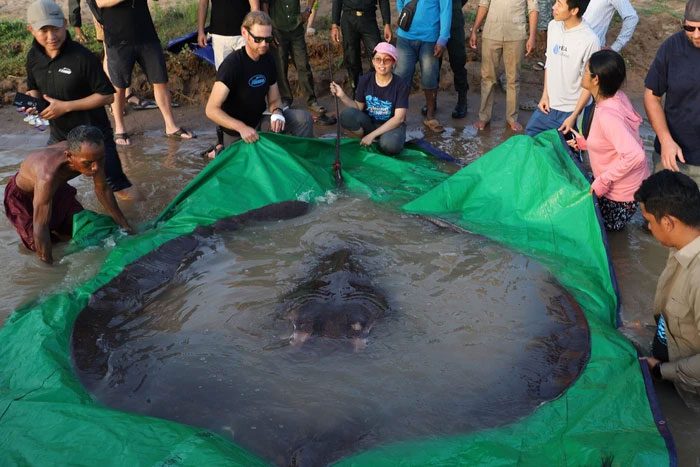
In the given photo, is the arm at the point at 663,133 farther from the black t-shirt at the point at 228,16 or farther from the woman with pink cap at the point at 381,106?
the black t-shirt at the point at 228,16

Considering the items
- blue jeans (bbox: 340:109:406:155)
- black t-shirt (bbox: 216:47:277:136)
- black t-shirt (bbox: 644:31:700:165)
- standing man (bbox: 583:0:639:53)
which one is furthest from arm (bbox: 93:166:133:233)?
standing man (bbox: 583:0:639:53)

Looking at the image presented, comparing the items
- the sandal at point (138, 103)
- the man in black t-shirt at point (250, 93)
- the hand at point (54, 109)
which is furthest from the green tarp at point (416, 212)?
the sandal at point (138, 103)

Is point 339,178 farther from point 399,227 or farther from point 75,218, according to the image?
point 75,218

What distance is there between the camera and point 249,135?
5.44 meters

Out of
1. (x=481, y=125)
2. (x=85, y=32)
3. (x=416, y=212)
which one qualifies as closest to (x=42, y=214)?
(x=416, y=212)

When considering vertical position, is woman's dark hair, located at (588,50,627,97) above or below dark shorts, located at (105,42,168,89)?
above

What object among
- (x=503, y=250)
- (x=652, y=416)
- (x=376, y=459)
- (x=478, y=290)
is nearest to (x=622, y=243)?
(x=503, y=250)

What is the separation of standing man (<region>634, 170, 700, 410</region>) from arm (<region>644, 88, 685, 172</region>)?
1387 millimetres

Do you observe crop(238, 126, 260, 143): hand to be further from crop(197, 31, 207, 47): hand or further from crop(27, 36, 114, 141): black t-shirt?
crop(197, 31, 207, 47): hand

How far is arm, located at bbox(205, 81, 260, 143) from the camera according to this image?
18.0 feet

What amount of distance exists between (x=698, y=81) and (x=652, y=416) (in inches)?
100

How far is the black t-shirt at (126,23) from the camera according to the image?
6582 mm

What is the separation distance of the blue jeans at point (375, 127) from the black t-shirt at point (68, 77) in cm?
233

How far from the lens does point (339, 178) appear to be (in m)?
5.67
